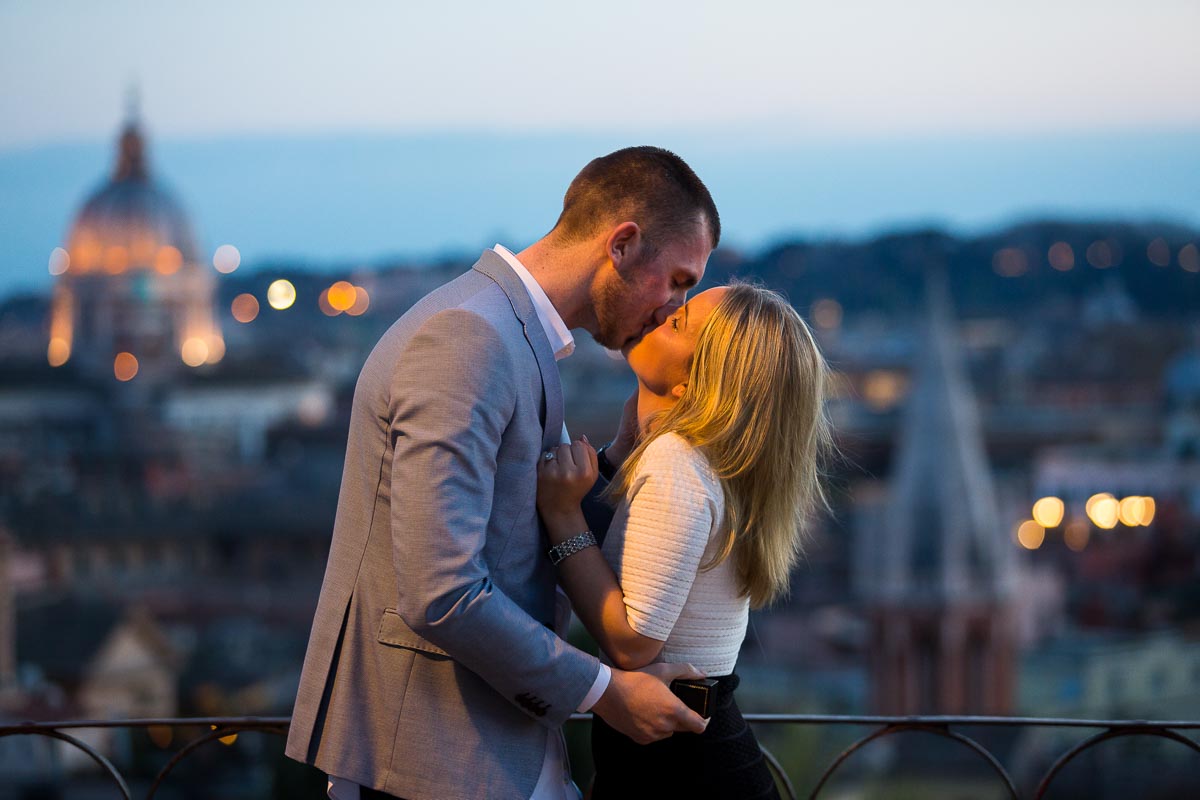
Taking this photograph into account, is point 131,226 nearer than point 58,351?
No

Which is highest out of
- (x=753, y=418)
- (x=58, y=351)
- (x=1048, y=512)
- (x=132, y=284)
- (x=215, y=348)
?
(x=753, y=418)

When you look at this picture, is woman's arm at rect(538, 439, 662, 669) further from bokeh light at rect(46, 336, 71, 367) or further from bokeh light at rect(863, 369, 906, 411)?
bokeh light at rect(46, 336, 71, 367)

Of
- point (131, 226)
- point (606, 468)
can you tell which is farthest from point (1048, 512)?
point (606, 468)

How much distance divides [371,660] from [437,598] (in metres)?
0.15

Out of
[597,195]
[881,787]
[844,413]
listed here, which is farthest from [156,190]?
[597,195]

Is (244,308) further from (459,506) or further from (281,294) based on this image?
(459,506)

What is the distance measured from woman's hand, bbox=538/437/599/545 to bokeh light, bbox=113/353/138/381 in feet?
176

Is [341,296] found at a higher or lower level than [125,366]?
higher

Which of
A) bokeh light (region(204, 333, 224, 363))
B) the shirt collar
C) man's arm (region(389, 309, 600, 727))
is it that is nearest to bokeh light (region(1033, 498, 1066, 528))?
bokeh light (region(204, 333, 224, 363))

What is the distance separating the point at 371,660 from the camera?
1.32 metres

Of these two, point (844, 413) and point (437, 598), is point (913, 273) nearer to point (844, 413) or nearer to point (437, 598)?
point (844, 413)

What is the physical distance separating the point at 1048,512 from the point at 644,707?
39241mm

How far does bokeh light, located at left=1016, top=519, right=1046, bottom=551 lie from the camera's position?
120 ft

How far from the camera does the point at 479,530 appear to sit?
4.00 feet
